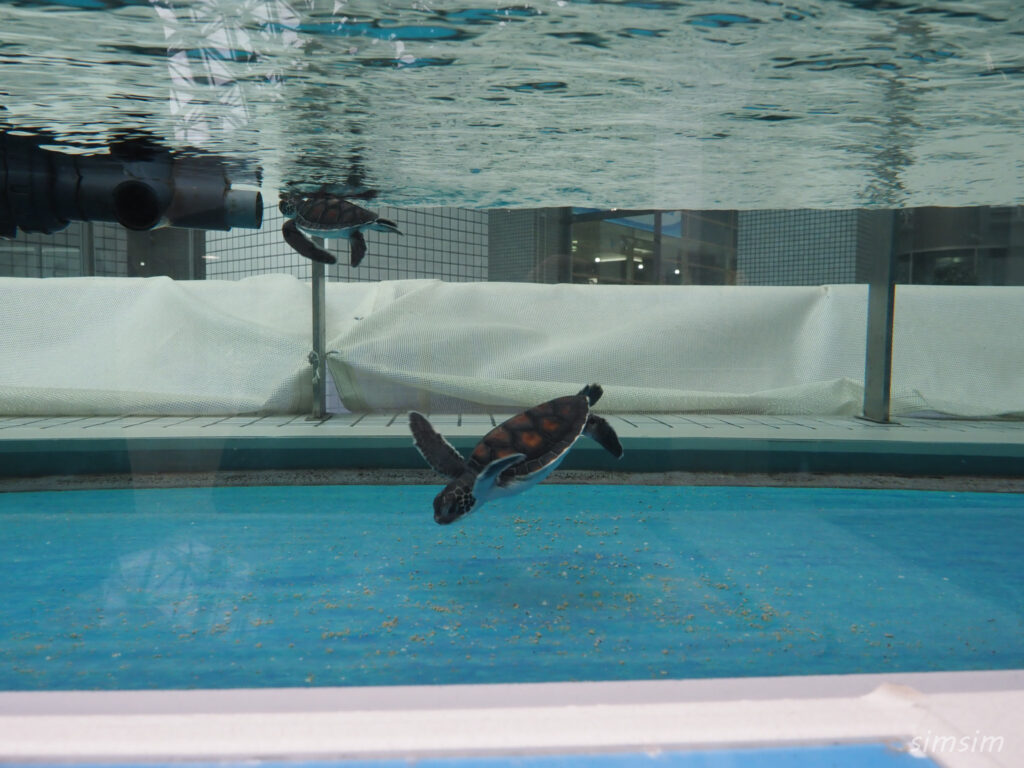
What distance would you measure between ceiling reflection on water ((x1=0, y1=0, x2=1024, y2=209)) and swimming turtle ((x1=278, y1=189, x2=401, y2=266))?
0.39 feet

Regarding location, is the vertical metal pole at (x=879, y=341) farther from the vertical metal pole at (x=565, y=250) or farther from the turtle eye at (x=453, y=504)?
the turtle eye at (x=453, y=504)

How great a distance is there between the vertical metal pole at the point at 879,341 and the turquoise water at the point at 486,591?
964 mm

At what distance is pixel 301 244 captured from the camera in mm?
1198

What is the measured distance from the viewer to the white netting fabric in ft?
10.0

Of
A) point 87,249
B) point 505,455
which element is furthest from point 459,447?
point 87,249

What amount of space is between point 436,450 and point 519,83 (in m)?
0.73

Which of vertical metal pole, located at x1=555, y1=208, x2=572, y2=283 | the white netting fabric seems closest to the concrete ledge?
the white netting fabric

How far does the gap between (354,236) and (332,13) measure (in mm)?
488

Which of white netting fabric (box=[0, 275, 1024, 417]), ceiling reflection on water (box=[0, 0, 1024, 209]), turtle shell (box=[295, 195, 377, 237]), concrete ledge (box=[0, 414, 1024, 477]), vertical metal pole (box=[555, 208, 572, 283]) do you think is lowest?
concrete ledge (box=[0, 414, 1024, 477])

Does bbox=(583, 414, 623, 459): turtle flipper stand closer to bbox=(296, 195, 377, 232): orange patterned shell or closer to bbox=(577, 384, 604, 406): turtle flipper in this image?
bbox=(577, 384, 604, 406): turtle flipper

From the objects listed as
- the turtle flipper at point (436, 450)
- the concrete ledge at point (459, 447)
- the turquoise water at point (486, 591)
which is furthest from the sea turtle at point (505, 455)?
the concrete ledge at point (459, 447)

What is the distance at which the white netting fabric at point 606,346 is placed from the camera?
10.0ft

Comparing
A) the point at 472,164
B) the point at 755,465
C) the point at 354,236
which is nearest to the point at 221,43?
the point at 354,236

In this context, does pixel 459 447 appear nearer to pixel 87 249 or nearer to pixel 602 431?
pixel 602 431
